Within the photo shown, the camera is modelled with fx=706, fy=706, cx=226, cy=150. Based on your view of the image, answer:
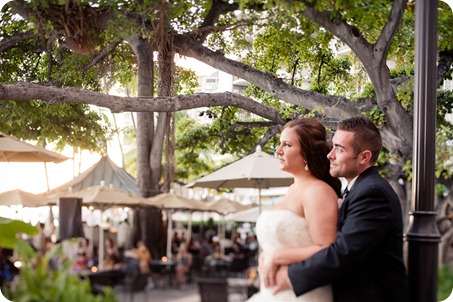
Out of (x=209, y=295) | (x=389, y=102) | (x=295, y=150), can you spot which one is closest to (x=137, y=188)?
(x=209, y=295)

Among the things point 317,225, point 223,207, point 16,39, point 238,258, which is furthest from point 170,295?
point 16,39

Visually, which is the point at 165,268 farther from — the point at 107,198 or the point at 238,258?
the point at 107,198

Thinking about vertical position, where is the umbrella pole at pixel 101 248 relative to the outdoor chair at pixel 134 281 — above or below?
above

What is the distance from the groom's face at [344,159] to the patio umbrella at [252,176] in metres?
1.20

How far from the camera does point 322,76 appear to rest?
3.91 meters

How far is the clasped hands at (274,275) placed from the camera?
2217 millimetres

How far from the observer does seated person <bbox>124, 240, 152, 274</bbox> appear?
328 centimetres

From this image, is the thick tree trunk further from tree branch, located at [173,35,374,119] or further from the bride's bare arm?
the bride's bare arm

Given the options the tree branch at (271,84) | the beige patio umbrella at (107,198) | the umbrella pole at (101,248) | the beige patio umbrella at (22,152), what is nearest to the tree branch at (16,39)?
the beige patio umbrella at (22,152)

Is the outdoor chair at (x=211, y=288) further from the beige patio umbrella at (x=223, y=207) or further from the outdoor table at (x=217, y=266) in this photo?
the beige patio umbrella at (x=223, y=207)

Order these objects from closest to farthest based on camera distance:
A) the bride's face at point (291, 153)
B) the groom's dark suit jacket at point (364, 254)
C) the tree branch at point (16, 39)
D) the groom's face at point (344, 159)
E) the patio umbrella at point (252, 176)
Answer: the groom's dark suit jacket at point (364, 254) < the groom's face at point (344, 159) < the bride's face at point (291, 153) < the patio umbrella at point (252, 176) < the tree branch at point (16, 39)

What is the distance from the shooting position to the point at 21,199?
367cm

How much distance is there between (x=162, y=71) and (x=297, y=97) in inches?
29.9

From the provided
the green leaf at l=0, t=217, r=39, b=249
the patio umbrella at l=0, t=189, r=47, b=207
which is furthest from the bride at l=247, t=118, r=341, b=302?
the patio umbrella at l=0, t=189, r=47, b=207
